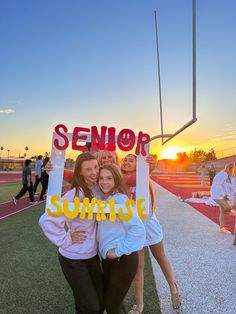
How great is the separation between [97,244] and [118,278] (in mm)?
281

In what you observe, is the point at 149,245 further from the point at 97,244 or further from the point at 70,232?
the point at 70,232

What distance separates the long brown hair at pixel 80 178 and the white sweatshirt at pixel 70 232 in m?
0.07

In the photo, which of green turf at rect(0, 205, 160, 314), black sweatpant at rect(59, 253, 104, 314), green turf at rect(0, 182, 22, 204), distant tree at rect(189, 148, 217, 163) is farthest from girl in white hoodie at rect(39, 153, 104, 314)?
distant tree at rect(189, 148, 217, 163)

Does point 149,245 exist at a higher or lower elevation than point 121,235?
lower

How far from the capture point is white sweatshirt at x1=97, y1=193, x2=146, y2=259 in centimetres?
221

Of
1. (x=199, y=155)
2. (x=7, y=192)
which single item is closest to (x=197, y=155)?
(x=199, y=155)

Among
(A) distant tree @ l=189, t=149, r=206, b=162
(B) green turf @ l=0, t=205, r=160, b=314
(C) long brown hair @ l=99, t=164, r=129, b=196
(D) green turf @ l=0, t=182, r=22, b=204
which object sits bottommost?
(B) green turf @ l=0, t=205, r=160, b=314

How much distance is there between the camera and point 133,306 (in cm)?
313

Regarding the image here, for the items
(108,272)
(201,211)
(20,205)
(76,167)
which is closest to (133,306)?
(108,272)

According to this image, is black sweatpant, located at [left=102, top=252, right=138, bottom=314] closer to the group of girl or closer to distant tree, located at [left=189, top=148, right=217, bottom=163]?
the group of girl

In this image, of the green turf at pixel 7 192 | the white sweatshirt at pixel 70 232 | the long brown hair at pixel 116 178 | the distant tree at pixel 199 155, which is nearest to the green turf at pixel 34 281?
the white sweatshirt at pixel 70 232

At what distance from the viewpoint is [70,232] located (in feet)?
7.73

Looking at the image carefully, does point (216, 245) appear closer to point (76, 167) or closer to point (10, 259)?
point (10, 259)

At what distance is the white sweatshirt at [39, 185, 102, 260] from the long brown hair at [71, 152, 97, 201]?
7cm
